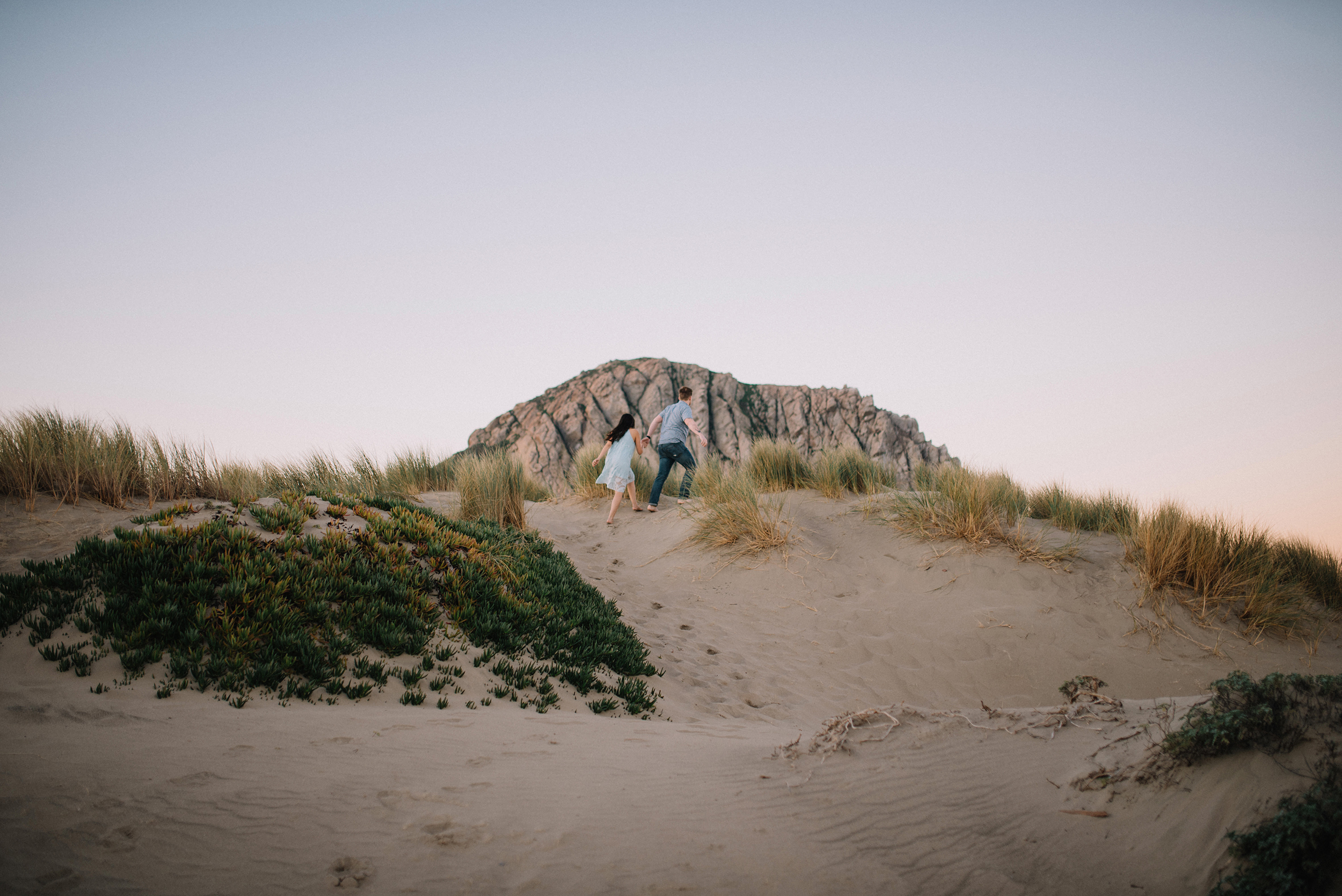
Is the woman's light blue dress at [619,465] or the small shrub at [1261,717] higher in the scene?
the woman's light blue dress at [619,465]

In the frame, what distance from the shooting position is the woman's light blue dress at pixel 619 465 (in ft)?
36.6

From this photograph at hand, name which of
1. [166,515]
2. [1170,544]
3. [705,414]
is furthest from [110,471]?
[705,414]

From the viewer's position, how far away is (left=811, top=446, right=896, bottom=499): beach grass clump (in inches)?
432

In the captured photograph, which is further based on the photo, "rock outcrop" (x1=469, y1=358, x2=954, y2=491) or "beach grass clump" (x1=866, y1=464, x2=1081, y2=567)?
"rock outcrop" (x1=469, y1=358, x2=954, y2=491)

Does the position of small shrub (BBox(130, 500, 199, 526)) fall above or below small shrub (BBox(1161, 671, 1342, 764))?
above

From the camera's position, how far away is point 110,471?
25.2ft

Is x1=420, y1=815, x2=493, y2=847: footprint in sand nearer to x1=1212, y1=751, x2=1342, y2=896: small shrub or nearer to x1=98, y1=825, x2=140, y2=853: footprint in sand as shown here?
x1=98, y1=825, x2=140, y2=853: footprint in sand

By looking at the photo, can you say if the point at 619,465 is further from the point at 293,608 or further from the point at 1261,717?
the point at 1261,717

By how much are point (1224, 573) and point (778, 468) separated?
647 cm

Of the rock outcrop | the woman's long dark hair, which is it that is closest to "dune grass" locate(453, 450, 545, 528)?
the woman's long dark hair

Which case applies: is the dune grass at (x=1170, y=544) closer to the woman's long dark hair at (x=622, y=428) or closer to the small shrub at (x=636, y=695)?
the woman's long dark hair at (x=622, y=428)

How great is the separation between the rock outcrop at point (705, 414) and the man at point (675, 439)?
4532 centimetres

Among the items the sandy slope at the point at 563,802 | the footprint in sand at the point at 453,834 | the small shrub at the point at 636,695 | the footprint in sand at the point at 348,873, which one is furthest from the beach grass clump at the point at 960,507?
the footprint in sand at the point at 348,873

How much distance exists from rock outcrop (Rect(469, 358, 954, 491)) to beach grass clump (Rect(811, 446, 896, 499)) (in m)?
45.9
